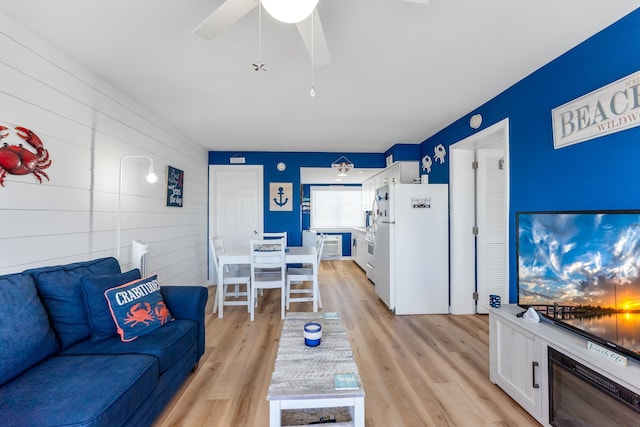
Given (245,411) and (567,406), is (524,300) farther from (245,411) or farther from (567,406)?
(245,411)

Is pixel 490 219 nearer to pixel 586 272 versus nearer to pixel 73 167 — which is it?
pixel 586 272

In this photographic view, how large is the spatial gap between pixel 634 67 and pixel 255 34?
225 centimetres

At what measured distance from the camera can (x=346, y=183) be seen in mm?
8156

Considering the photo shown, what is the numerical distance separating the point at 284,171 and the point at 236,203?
3.41 ft

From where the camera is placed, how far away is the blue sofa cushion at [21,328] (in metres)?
1.37

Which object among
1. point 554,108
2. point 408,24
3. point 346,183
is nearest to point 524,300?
point 554,108

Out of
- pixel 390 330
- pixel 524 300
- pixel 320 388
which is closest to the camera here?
pixel 320 388

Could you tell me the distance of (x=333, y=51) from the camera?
204 cm

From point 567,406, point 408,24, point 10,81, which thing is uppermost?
point 408,24

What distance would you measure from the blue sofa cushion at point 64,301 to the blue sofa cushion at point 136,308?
19 centimetres

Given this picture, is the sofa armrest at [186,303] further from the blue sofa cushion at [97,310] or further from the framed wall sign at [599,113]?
the framed wall sign at [599,113]

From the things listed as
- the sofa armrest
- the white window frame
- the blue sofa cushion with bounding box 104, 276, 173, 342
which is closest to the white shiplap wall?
the blue sofa cushion with bounding box 104, 276, 173, 342

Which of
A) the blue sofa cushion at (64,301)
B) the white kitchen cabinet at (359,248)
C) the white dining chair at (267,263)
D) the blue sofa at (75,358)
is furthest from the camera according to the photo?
the white kitchen cabinet at (359,248)

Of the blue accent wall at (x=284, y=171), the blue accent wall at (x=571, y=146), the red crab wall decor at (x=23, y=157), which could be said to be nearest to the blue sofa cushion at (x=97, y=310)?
the red crab wall decor at (x=23, y=157)
